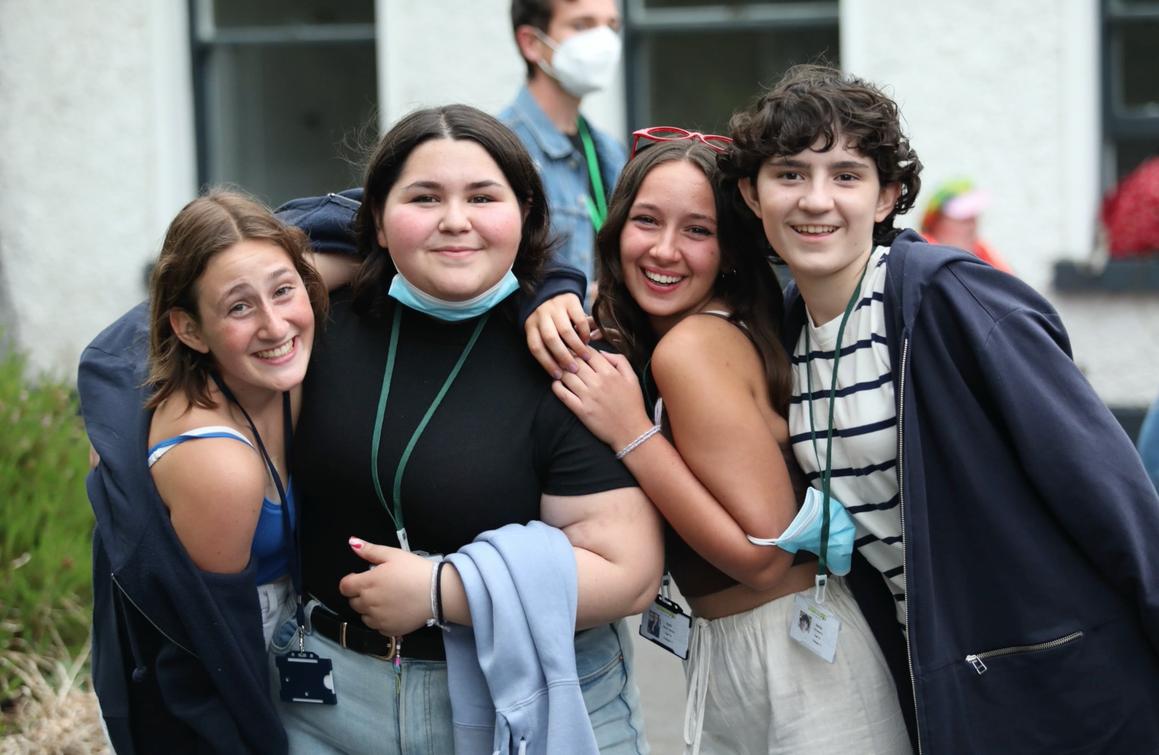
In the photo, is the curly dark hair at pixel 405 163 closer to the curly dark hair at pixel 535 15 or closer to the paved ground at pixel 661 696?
the paved ground at pixel 661 696

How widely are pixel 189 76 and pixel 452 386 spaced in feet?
17.2

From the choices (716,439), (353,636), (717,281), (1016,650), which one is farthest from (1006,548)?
(353,636)

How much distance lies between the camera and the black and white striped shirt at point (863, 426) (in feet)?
7.30

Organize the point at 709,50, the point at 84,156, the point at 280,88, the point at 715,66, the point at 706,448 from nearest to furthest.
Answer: the point at 706,448, the point at 84,156, the point at 709,50, the point at 715,66, the point at 280,88

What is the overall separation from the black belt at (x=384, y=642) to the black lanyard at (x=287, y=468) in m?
0.12

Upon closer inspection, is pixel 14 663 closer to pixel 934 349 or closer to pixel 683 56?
pixel 934 349

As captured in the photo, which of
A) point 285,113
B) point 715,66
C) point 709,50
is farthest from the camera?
point 285,113

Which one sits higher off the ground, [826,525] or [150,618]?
[826,525]

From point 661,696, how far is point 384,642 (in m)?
2.19

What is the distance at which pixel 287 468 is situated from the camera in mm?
2322

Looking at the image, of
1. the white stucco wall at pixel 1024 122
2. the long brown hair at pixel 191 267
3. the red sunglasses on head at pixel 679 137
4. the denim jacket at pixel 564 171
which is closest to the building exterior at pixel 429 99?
the white stucco wall at pixel 1024 122

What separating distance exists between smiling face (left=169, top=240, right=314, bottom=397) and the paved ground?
1986 mm

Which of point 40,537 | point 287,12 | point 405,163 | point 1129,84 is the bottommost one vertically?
point 40,537

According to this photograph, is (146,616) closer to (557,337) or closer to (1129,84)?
(557,337)
